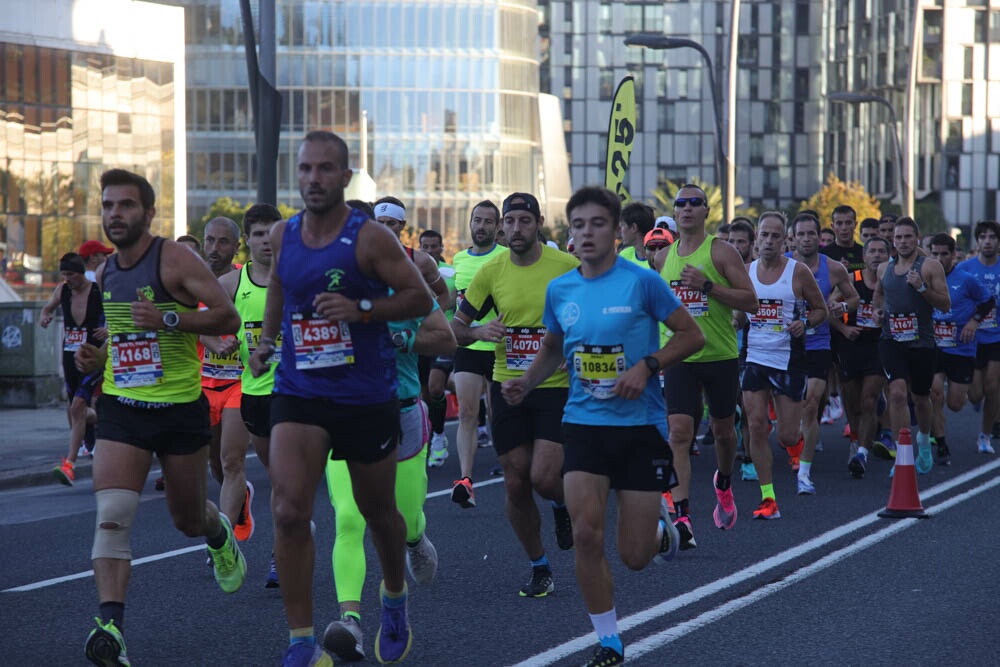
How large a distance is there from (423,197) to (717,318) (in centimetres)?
8519

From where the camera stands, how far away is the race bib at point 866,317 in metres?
14.4

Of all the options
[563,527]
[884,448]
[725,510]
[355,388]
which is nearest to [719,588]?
[563,527]

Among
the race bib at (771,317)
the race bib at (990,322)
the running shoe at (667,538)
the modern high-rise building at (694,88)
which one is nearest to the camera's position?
the running shoe at (667,538)

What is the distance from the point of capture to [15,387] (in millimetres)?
20641

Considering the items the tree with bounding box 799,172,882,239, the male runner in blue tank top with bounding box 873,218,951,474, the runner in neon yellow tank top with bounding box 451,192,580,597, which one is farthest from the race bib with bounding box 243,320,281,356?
the tree with bounding box 799,172,882,239

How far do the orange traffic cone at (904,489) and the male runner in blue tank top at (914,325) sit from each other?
105 inches

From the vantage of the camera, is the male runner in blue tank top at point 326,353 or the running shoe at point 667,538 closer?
the male runner in blue tank top at point 326,353

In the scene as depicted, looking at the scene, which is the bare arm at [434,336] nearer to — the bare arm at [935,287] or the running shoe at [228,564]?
the running shoe at [228,564]

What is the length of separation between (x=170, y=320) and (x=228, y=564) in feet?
4.93

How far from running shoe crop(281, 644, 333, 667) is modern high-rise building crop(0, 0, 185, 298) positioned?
1700 inches

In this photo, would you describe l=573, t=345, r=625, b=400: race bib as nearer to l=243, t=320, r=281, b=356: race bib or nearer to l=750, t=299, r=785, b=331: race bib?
l=243, t=320, r=281, b=356: race bib

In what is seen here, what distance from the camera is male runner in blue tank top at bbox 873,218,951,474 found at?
1321 centimetres

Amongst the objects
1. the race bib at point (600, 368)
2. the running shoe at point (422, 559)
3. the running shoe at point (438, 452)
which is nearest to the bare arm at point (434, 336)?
the race bib at point (600, 368)

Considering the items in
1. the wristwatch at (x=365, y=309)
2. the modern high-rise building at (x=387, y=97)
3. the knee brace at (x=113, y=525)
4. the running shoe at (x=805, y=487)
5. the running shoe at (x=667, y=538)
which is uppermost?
the modern high-rise building at (x=387, y=97)
